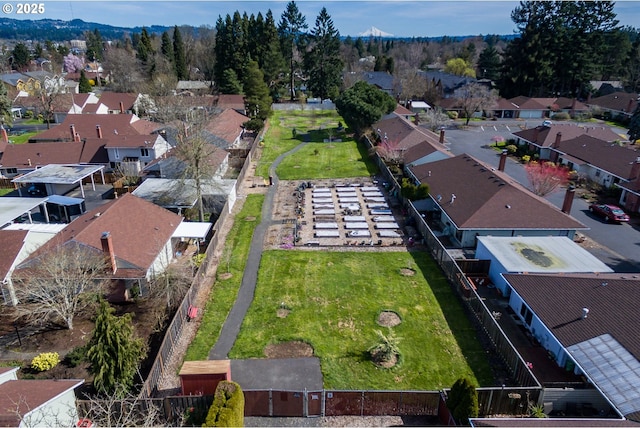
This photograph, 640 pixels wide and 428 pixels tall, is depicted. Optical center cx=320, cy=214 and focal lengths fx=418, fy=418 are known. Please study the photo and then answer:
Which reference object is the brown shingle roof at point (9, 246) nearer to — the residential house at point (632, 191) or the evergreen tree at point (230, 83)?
the residential house at point (632, 191)

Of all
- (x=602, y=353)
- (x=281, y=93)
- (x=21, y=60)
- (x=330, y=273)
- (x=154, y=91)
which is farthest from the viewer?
(x=21, y=60)

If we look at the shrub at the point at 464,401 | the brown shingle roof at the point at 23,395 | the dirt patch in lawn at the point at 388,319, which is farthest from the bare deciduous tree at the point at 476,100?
the brown shingle roof at the point at 23,395

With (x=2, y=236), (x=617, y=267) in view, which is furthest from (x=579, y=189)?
(x=2, y=236)

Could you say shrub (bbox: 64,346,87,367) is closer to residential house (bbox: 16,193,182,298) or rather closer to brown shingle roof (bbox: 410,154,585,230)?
residential house (bbox: 16,193,182,298)

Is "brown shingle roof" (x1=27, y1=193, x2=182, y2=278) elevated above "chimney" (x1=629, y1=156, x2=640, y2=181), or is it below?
below

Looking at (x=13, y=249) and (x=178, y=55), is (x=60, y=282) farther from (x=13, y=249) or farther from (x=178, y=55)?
(x=178, y=55)

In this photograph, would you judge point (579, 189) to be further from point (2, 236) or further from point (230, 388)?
point (2, 236)

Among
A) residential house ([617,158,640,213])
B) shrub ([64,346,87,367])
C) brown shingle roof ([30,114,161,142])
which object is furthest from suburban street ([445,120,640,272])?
brown shingle roof ([30,114,161,142])
